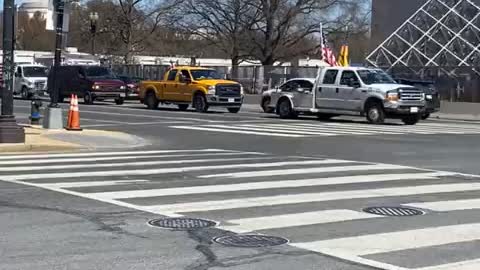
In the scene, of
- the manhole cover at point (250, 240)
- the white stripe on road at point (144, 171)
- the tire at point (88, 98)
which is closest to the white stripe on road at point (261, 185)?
the white stripe on road at point (144, 171)

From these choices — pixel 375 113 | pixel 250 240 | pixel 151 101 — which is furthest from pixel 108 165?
pixel 151 101

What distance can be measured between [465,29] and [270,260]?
47.6 metres

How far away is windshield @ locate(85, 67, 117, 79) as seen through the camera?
4181 cm

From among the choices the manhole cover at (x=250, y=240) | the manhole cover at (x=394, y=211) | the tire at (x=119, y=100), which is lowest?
the tire at (x=119, y=100)

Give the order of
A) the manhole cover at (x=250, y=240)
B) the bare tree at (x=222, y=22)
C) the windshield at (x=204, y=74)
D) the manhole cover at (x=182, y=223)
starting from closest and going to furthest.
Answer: the manhole cover at (x=250, y=240)
the manhole cover at (x=182, y=223)
the windshield at (x=204, y=74)
the bare tree at (x=222, y=22)

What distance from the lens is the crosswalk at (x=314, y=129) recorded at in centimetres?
2305

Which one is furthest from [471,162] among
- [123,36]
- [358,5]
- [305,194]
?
[123,36]

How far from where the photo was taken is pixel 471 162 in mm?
15688

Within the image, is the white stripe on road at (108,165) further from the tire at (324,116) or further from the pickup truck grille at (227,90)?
the pickup truck grille at (227,90)

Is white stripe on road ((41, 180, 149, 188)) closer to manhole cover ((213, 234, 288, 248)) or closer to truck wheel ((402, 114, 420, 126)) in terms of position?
manhole cover ((213, 234, 288, 248))

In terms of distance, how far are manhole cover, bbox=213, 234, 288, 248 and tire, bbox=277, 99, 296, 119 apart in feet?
75.0

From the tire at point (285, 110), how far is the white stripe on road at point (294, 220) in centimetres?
2130

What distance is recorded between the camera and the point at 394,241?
7.84m

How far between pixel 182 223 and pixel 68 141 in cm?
1044
